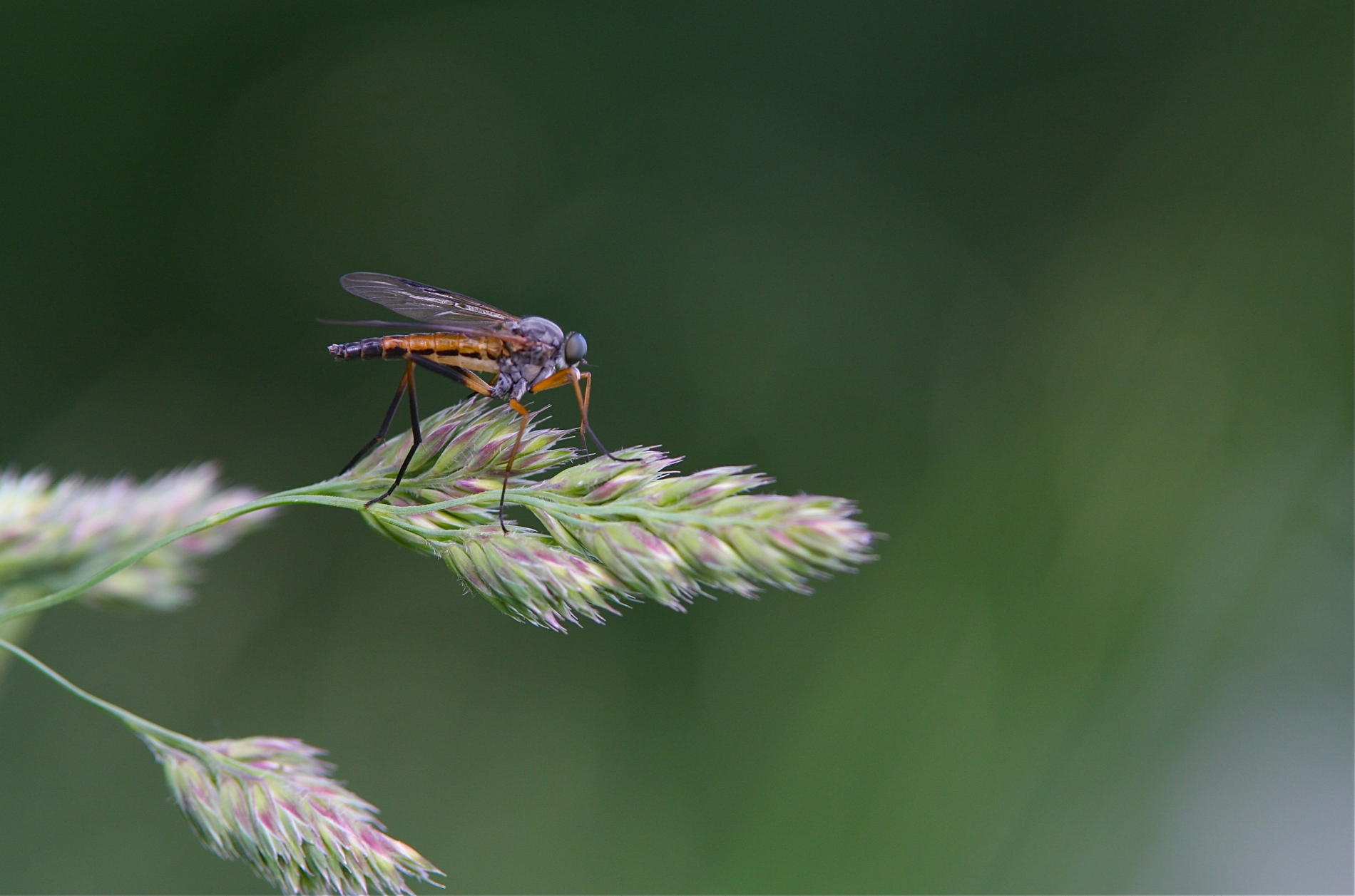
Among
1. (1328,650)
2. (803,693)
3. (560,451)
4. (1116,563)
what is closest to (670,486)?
(560,451)

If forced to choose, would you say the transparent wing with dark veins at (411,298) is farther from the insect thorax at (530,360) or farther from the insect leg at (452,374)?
the insect leg at (452,374)

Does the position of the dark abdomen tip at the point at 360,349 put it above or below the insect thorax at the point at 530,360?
below

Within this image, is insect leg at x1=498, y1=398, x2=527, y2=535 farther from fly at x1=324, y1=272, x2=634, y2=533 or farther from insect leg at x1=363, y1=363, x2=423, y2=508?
insect leg at x1=363, y1=363, x2=423, y2=508

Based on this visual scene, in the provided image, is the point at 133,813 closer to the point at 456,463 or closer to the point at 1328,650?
the point at 456,463

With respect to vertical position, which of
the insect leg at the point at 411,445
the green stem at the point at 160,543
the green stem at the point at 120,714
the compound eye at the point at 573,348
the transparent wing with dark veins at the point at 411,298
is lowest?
the green stem at the point at 120,714

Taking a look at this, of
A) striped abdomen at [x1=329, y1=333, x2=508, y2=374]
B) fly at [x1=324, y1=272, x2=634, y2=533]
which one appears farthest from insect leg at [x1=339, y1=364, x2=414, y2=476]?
striped abdomen at [x1=329, y1=333, x2=508, y2=374]

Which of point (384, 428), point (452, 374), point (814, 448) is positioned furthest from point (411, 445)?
point (814, 448)

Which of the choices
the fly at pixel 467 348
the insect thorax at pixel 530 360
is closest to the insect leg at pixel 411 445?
the fly at pixel 467 348

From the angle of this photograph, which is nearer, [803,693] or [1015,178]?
[803,693]
